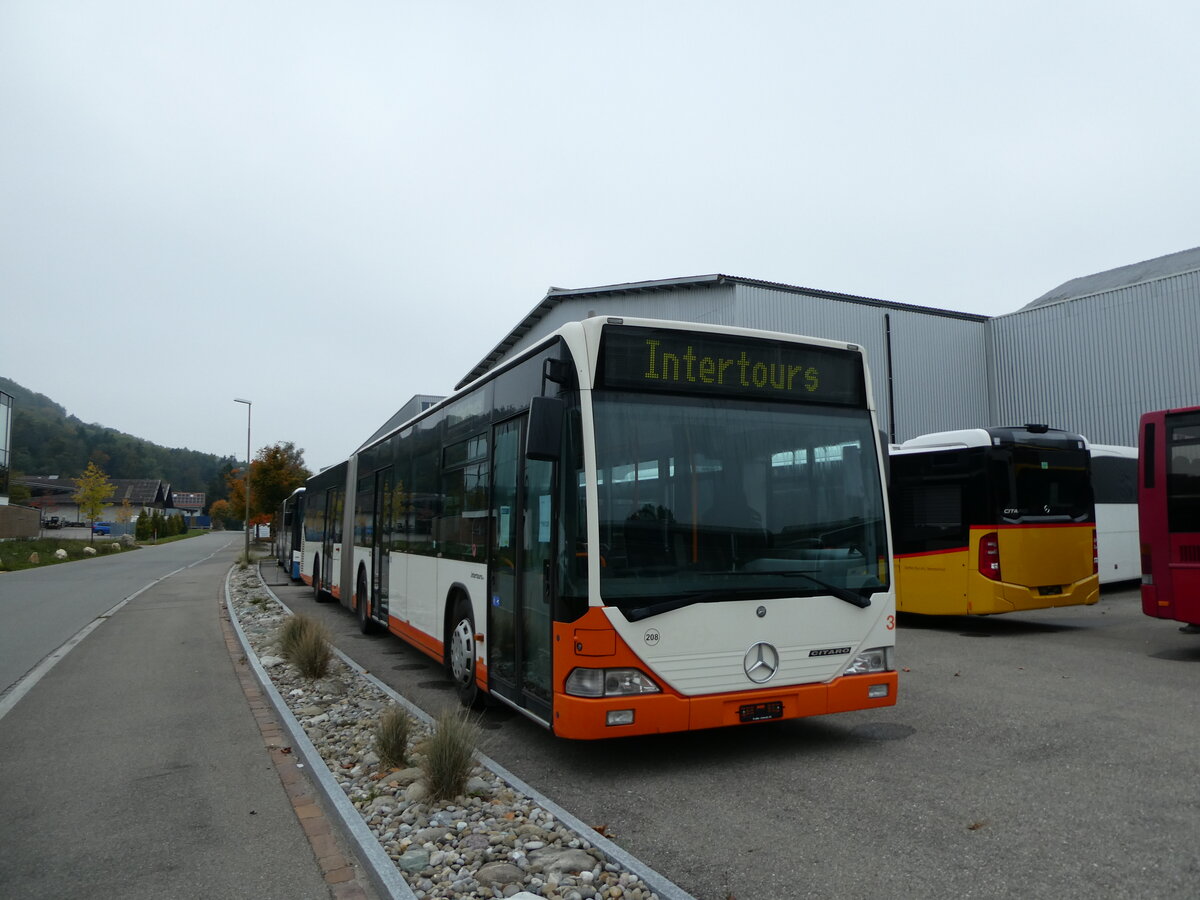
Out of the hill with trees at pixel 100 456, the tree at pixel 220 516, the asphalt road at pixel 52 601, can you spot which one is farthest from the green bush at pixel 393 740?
the tree at pixel 220 516

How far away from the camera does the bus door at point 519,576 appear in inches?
237

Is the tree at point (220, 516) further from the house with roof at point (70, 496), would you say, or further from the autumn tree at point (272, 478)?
the autumn tree at point (272, 478)

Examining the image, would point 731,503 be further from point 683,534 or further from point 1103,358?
point 1103,358

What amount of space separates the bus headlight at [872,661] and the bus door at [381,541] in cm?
715

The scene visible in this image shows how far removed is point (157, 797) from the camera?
226 inches

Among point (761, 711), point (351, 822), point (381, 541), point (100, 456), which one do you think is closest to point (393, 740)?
point (351, 822)

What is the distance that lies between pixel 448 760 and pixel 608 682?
1.09 meters

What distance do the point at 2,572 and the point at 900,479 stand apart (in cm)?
3233

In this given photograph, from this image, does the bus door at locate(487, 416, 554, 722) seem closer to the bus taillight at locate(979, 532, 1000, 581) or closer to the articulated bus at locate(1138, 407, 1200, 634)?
the articulated bus at locate(1138, 407, 1200, 634)

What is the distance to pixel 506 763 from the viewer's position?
6355 millimetres

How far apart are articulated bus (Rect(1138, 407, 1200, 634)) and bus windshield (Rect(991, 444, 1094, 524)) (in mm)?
1979

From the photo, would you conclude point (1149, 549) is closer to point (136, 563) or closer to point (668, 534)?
point (668, 534)

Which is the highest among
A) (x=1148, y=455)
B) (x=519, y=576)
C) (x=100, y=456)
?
(x=100, y=456)

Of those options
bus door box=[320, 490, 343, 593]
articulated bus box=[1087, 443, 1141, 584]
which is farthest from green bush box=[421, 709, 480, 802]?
articulated bus box=[1087, 443, 1141, 584]
